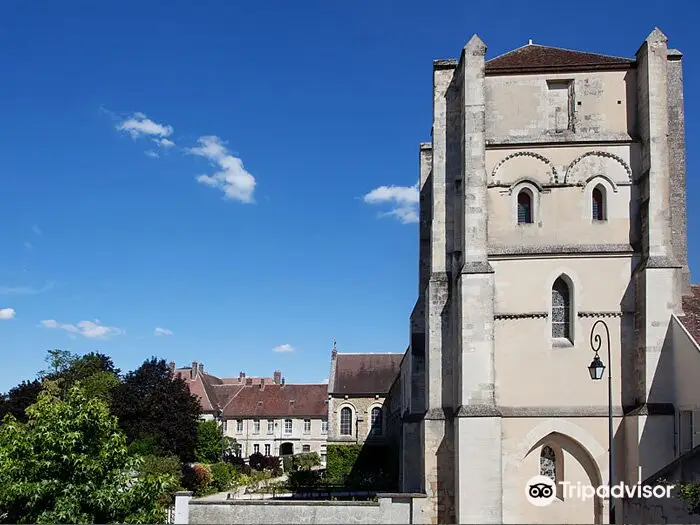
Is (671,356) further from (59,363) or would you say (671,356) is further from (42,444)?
(59,363)

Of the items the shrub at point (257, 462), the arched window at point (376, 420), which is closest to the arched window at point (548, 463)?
the arched window at point (376, 420)

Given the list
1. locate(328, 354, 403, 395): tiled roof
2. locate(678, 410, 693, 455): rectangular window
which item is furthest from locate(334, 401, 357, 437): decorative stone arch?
locate(678, 410, 693, 455): rectangular window

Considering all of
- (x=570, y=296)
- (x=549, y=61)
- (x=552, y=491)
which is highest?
(x=549, y=61)

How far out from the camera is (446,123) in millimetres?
21500

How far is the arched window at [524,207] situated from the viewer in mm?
20078

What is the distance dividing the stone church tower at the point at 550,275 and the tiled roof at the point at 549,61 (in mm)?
59

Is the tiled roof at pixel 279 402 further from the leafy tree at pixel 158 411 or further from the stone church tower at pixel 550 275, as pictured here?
the stone church tower at pixel 550 275

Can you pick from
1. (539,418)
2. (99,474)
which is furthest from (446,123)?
(99,474)

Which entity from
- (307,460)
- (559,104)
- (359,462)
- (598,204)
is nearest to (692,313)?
(598,204)

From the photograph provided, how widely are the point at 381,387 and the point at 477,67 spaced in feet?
110

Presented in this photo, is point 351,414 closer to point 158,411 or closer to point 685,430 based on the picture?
point 158,411

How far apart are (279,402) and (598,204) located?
2124 inches

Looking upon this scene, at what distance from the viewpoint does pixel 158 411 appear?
116ft

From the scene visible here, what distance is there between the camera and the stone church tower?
18.2m
